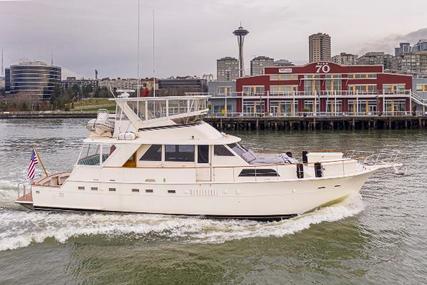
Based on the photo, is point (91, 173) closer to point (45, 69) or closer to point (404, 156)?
point (404, 156)

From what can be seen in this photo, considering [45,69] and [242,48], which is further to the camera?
[45,69]

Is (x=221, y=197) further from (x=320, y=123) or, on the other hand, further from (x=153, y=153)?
(x=320, y=123)

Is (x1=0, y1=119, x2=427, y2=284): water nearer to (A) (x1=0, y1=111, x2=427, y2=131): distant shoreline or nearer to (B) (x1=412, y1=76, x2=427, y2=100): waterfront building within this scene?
(A) (x1=0, y1=111, x2=427, y2=131): distant shoreline

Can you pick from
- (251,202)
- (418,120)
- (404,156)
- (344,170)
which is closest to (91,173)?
(251,202)

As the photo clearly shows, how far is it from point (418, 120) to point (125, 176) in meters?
44.9

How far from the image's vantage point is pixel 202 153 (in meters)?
13.3

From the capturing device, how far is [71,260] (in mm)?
10906

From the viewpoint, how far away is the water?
32.5ft

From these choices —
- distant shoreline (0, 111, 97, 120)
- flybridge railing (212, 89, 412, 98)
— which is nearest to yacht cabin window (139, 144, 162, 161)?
flybridge railing (212, 89, 412, 98)

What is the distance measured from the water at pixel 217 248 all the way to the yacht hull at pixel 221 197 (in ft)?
0.98

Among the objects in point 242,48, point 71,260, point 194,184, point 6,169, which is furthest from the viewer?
point 242,48

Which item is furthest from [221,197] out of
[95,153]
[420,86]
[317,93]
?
[420,86]

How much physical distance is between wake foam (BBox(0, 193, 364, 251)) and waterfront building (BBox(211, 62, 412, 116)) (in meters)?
42.7

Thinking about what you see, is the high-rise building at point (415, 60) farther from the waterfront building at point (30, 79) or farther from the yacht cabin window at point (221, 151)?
the yacht cabin window at point (221, 151)
